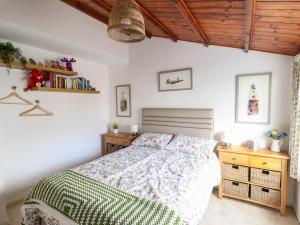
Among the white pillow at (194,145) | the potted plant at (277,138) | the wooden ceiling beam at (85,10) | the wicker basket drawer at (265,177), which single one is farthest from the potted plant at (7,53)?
the potted plant at (277,138)

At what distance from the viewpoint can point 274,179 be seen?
A: 2348 millimetres

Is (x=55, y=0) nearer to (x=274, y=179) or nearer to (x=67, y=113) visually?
(x=67, y=113)

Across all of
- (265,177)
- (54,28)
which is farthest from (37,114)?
(265,177)

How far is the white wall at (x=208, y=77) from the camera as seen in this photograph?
100 inches

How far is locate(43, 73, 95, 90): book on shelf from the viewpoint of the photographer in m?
2.97

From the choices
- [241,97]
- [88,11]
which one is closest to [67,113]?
[88,11]

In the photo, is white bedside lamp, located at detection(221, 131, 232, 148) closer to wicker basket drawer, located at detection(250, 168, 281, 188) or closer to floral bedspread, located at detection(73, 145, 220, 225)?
floral bedspread, located at detection(73, 145, 220, 225)

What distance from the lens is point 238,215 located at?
7.62 ft

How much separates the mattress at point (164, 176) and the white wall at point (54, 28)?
190 centimetres

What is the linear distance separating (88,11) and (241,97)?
2916mm

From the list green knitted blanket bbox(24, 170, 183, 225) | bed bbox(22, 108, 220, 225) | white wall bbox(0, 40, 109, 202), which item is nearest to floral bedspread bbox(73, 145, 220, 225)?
bed bbox(22, 108, 220, 225)

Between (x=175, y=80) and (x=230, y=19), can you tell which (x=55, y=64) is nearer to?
(x=175, y=80)

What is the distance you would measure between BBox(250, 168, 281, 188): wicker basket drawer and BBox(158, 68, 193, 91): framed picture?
5.57ft

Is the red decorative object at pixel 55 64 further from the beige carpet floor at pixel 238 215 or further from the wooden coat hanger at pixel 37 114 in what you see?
the beige carpet floor at pixel 238 215
